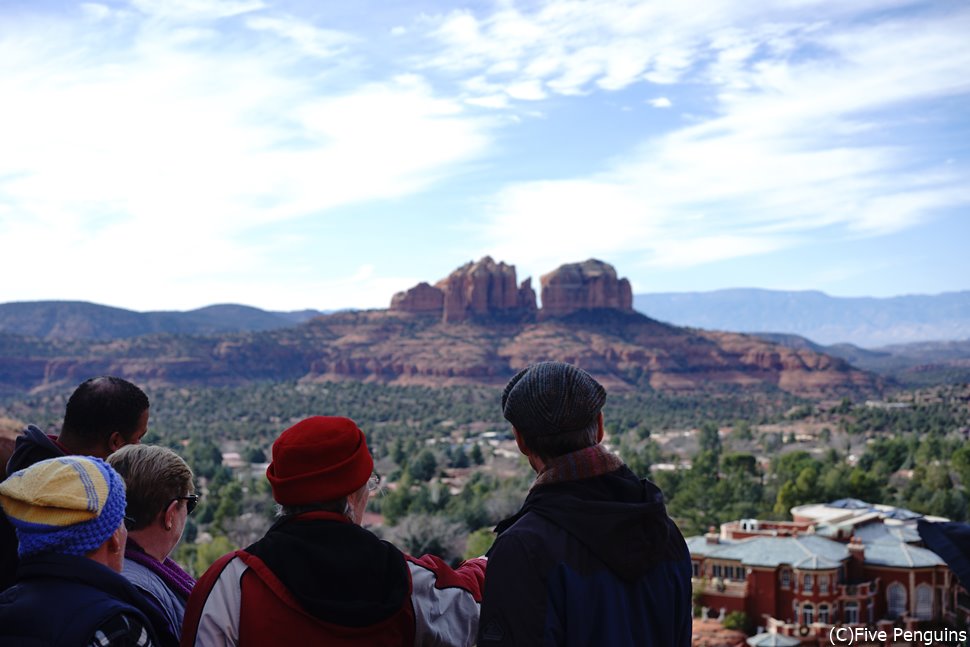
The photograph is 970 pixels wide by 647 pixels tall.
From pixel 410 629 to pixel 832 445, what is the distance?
5759 cm

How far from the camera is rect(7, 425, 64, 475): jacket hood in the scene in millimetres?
3951

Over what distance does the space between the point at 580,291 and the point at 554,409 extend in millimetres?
123154

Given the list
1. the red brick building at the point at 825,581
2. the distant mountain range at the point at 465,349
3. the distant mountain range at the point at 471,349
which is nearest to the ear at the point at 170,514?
the red brick building at the point at 825,581

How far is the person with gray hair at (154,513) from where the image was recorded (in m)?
3.29

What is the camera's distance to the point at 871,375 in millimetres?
115688

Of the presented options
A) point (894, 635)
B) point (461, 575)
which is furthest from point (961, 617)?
point (461, 575)

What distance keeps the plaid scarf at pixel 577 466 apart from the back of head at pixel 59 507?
135 cm

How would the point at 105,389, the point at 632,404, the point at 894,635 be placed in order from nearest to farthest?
the point at 105,389, the point at 894,635, the point at 632,404

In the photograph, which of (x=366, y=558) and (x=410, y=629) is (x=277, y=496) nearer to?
(x=366, y=558)

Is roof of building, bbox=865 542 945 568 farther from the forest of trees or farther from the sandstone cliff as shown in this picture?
the sandstone cliff

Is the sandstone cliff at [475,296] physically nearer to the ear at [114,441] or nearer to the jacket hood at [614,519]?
the ear at [114,441]

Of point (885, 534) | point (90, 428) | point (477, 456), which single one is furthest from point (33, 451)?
point (477, 456)

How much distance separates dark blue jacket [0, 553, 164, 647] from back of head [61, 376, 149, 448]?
113cm

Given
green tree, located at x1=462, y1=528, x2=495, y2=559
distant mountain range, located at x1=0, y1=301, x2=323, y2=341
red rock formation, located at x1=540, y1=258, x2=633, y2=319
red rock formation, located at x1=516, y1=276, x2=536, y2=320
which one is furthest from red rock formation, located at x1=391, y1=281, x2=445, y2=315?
green tree, located at x1=462, y1=528, x2=495, y2=559
